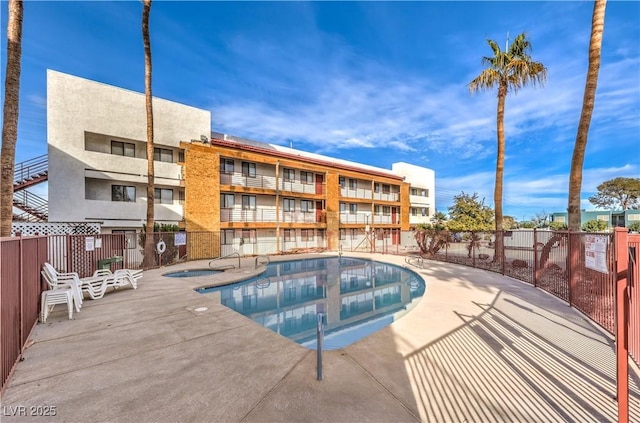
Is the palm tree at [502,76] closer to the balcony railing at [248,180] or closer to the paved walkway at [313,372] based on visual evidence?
the paved walkway at [313,372]

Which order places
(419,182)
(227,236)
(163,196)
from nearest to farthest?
(163,196) < (227,236) < (419,182)

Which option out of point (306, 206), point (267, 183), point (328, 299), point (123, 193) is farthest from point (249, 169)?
point (328, 299)

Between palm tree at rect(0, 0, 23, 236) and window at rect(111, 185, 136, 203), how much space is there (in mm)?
11988

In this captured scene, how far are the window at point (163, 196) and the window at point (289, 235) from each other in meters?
9.77

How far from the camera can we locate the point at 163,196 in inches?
749

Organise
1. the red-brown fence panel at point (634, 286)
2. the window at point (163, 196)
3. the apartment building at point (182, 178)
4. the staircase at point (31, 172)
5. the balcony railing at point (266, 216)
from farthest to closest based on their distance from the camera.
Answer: the balcony railing at point (266, 216) < the window at point (163, 196) < the apartment building at point (182, 178) < the staircase at point (31, 172) < the red-brown fence panel at point (634, 286)

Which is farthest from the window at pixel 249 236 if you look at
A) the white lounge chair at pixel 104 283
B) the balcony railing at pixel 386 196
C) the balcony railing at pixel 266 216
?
the balcony railing at pixel 386 196

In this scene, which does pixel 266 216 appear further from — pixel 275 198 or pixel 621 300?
pixel 621 300

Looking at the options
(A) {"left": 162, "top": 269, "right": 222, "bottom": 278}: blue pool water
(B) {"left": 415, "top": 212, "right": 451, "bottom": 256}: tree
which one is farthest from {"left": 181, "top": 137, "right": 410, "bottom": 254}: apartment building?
(A) {"left": 162, "top": 269, "right": 222, "bottom": 278}: blue pool water

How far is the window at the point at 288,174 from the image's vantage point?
2452 cm

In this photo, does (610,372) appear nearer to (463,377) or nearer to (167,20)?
(463,377)

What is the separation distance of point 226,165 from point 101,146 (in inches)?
311

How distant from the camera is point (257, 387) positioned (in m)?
3.42

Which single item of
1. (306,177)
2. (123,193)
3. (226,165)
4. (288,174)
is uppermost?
(226,165)
